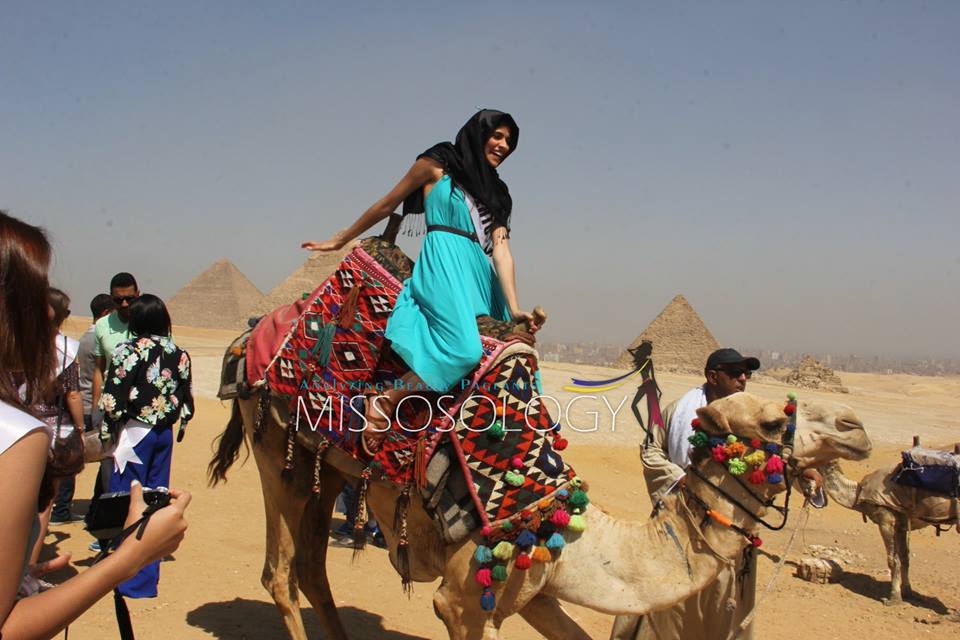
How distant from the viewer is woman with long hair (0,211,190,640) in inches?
59.2

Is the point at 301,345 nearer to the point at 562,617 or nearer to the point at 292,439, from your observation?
the point at 292,439

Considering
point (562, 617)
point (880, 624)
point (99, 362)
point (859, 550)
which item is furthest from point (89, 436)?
point (859, 550)

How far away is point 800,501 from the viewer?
14.2m

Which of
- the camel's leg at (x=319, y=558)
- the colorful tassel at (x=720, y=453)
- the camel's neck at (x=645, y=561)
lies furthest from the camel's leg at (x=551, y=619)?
the camel's leg at (x=319, y=558)

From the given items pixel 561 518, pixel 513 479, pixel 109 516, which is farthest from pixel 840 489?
pixel 109 516

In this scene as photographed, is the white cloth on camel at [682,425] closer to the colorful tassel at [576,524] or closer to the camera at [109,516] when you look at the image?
the colorful tassel at [576,524]

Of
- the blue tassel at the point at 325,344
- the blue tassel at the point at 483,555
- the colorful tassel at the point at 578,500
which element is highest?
the blue tassel at the point at 325,344

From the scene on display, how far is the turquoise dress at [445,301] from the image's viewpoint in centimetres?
365

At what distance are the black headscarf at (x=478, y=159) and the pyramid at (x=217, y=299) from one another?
7309 cm

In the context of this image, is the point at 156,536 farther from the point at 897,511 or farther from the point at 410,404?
the point at 897,511

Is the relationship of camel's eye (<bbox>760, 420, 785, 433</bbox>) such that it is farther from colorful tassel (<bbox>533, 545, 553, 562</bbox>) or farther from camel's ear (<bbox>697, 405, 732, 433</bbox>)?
colorful tassel (<bbox>533, 545, 553, 562</bbox>)

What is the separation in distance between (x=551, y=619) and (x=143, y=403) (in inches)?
124

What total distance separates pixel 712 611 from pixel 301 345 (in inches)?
106

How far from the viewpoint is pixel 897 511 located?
8336 mm
